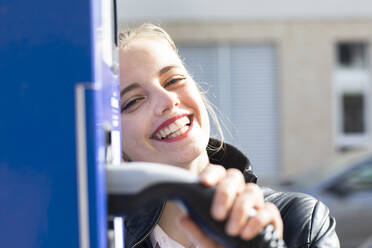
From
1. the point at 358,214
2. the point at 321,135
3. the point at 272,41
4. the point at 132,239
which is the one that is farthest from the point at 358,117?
the point at 132,239

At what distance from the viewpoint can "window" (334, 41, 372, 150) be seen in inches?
467

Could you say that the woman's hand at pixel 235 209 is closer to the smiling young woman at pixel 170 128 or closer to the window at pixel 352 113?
the smiling young woman at pixel 170 128

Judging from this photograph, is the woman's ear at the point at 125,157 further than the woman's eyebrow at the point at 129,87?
Yes

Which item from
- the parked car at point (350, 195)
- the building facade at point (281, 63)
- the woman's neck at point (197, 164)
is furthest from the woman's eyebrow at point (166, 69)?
the building facade at point (281, 63)

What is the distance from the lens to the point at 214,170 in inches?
38.0

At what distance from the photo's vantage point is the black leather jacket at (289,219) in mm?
1383

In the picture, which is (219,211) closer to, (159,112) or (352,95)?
(159,112)

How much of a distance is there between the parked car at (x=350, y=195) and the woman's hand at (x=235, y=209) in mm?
4918

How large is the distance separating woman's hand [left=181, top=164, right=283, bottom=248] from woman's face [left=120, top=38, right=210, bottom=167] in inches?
16.3

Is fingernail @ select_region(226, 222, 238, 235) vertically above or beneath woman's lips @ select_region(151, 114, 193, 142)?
beneath

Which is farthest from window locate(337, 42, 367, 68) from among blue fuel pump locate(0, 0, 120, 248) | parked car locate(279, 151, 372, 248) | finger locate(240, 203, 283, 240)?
blue fuel pump locate(0, 0, 120, 248)

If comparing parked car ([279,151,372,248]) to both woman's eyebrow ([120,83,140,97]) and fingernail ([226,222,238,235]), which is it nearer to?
woman's eyebrow ([120,83,140,97])

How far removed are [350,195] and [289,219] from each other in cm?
454

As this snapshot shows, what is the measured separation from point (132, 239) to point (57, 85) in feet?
2.64
